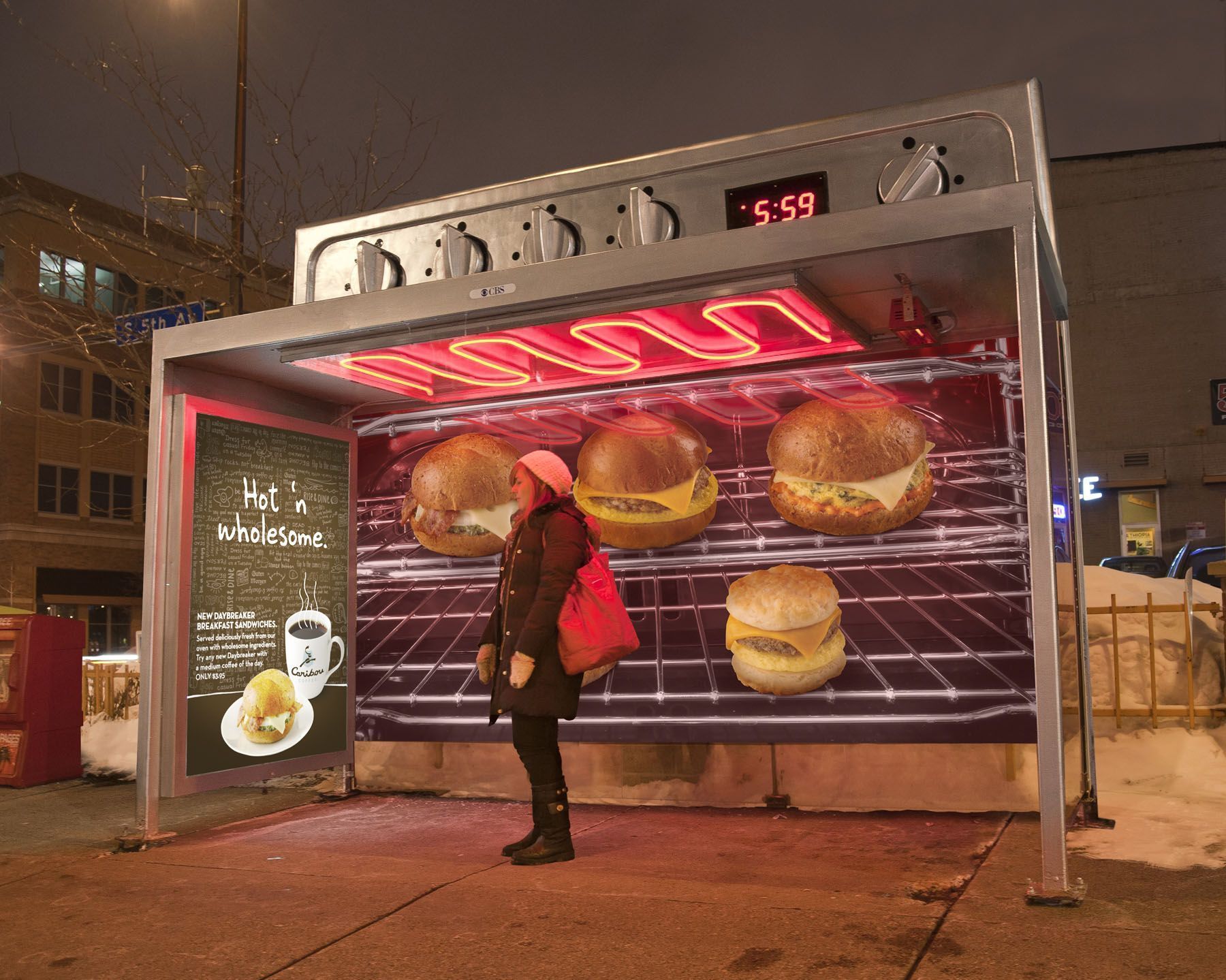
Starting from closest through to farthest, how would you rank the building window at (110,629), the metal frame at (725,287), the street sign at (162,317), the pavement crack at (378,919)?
the pavement crack at (378,919) → the metal frame at (725,287) → the street sign at (162,317) → the building window at (110,629)

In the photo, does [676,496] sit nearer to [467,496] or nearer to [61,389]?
[467,496]

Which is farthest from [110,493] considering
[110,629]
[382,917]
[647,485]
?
[382,917]

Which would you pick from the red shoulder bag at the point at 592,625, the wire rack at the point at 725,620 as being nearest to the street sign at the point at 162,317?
the wire rack at the point at 725,620

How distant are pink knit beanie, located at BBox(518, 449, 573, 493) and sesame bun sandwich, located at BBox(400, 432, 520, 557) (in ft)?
6.73

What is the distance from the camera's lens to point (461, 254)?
716 cm

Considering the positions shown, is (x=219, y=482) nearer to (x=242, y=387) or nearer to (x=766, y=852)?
(x=242, y=387)

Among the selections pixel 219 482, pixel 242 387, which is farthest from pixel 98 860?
pixel 242 387

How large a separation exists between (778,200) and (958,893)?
3.76m

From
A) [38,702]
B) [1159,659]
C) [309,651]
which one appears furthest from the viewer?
[38,702]

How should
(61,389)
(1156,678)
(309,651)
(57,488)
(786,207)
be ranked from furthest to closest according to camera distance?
(57,488) < (61,389) < (1156,678) < (309,651) < (786,207)

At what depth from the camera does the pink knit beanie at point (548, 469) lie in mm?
5969

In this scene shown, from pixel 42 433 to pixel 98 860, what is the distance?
102 feet

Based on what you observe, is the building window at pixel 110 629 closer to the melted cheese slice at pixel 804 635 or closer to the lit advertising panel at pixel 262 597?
the lit advertising panel at pixel 262 597

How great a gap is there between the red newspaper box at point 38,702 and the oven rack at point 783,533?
3.43m
